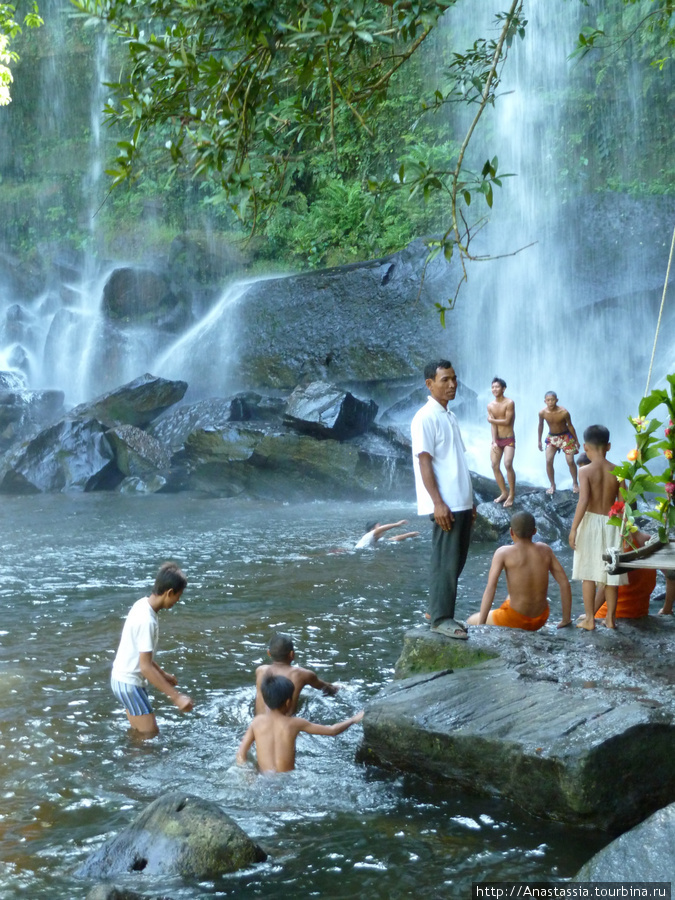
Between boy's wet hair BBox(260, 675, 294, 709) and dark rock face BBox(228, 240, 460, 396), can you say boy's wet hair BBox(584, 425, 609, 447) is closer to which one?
boy's wet hair BBox(260, 675, 294, 709)

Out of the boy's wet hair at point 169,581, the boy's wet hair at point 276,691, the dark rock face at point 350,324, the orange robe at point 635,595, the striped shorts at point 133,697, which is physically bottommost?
the striped shorts at point 133,697

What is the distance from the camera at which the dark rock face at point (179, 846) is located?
386 centimetres

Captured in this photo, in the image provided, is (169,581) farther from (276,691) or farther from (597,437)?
(597,437)

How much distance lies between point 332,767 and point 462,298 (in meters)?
15.8

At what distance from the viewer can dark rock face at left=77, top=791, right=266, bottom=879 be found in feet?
12.7

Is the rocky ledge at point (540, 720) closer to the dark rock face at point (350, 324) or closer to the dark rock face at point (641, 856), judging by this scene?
the dark rock face at point (641, 856)

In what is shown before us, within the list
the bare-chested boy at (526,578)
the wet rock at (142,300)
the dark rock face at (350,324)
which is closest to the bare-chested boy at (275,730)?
the bare-chested boy at (526,578)

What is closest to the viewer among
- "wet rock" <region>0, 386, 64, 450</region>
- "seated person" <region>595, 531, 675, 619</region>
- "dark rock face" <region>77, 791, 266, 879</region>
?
"dark rock face" <region>77, 791, 266, 879</region>

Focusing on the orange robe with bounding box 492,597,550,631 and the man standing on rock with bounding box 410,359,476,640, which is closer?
the man standing on rock with bounding box 410,359,476,640

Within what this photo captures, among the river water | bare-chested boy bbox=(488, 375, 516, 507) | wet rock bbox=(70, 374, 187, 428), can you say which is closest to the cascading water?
bare-chested boy bbox=(488, 375, 516, 507)

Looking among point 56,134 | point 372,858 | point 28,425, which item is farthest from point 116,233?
point 372,858

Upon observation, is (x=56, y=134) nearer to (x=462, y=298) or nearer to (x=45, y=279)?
(x=45, y=279)

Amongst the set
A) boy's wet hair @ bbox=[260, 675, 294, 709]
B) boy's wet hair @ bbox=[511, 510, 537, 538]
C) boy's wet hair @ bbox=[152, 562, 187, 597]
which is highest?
boy's wet hair @ bbox=[511, 510, 537, 538]

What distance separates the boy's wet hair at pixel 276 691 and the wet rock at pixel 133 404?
14.8m
